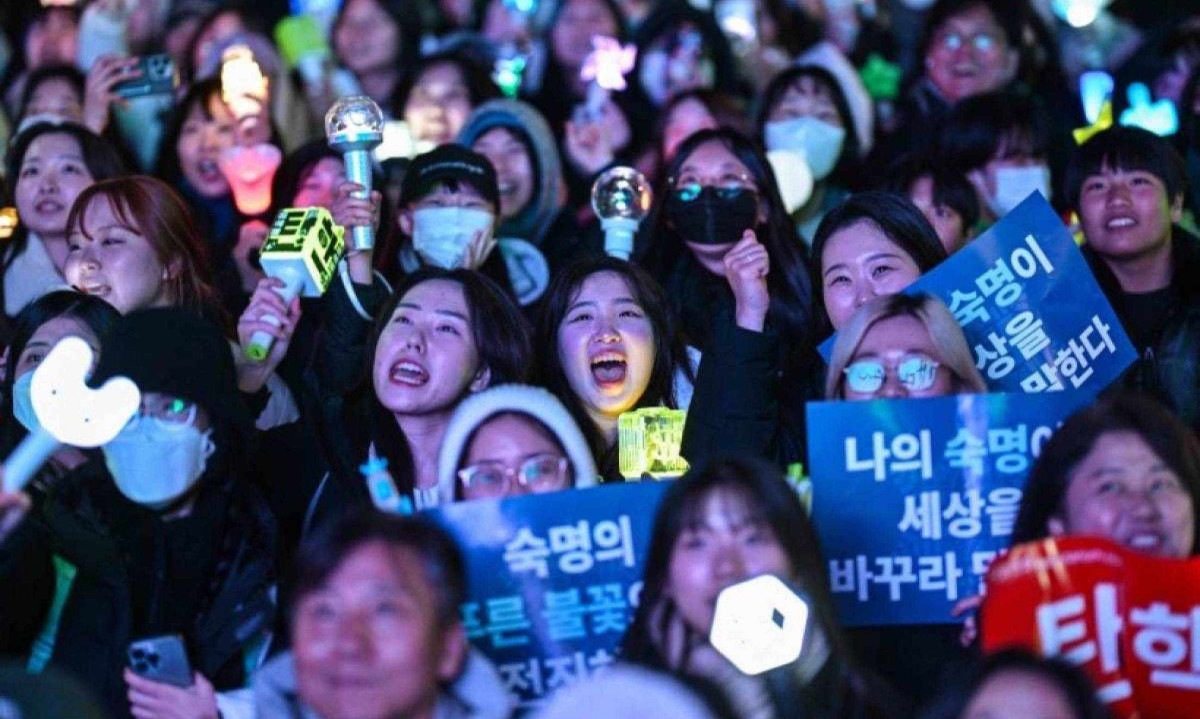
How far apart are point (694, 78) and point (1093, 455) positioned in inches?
171

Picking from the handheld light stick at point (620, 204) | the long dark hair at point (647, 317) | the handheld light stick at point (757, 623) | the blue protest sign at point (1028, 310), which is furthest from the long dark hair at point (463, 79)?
the handheld light stick at point (757, 623)

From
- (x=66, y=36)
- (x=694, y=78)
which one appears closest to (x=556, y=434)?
(x=694, y=78)

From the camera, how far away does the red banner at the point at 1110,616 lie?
4.66 meters

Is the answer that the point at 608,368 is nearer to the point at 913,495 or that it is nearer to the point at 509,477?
the point at 509,477

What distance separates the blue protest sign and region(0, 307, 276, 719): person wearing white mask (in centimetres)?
162

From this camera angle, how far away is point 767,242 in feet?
23.3

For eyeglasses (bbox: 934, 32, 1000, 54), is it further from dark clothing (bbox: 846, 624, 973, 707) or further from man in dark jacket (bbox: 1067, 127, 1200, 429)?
dark clothing (bbox: 846, 624, 973, 707)

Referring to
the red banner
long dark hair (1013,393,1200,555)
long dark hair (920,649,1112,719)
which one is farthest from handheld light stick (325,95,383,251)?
long dark hair (920,649,1112,719)

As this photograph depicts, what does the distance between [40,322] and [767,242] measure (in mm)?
2287

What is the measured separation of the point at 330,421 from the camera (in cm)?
619

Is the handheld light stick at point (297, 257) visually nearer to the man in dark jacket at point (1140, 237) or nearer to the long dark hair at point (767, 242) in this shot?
the long dark hair at point (767, 242)

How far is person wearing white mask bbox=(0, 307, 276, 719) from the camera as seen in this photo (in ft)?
17.7

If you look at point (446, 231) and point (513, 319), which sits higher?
point (446, 231)

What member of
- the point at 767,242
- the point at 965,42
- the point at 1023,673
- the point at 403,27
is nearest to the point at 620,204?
the point at 767,242
